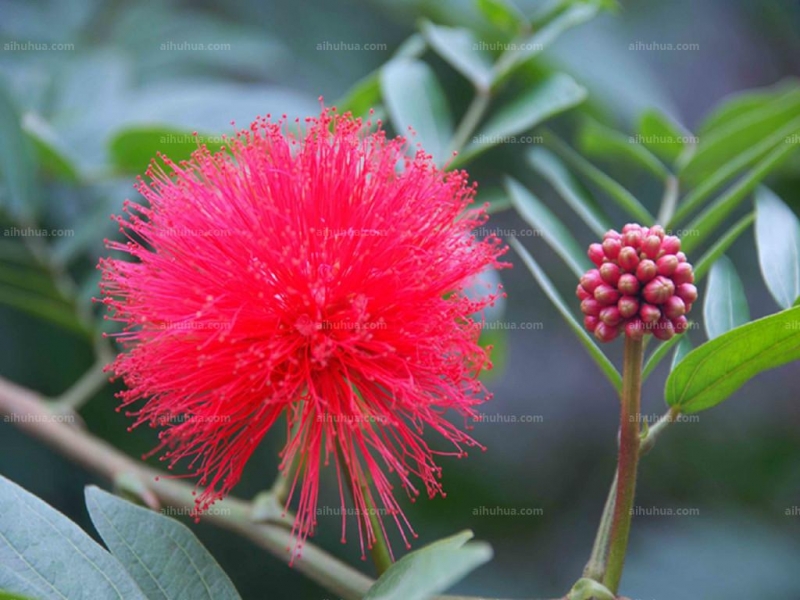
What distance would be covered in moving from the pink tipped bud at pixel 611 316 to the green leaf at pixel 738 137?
110 cm

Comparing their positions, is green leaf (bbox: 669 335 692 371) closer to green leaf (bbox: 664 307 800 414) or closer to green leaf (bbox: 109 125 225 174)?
green leaf (bbox: 664 307 800 414)

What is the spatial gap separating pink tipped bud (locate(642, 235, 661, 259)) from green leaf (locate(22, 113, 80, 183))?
5.84 ft

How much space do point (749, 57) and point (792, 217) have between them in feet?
10.3

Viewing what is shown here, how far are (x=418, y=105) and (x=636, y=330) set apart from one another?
1185mm

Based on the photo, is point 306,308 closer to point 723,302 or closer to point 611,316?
point 611,316

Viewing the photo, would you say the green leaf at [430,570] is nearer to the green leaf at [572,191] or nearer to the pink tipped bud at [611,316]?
the pink tipped bud at [611,316]

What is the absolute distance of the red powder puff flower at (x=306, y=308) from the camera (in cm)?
151

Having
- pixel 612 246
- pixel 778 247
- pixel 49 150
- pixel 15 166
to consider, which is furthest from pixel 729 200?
pixel 15 166

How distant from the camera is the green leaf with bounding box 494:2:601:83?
229 cm

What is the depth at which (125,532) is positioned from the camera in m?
1.36

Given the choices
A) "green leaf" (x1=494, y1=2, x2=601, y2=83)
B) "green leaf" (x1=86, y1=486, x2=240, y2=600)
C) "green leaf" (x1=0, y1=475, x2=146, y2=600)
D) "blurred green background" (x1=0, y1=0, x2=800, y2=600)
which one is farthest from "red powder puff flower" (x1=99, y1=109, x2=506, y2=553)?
"green leaf" (x1=494, y1=2, x2=601, y2=83)

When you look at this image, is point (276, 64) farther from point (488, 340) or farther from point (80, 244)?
point (488, 340)

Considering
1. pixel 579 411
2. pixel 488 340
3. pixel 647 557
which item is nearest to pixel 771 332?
pixel 488 340

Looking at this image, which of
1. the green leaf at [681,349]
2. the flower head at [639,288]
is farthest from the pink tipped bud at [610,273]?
the green leaf at [681,349]
